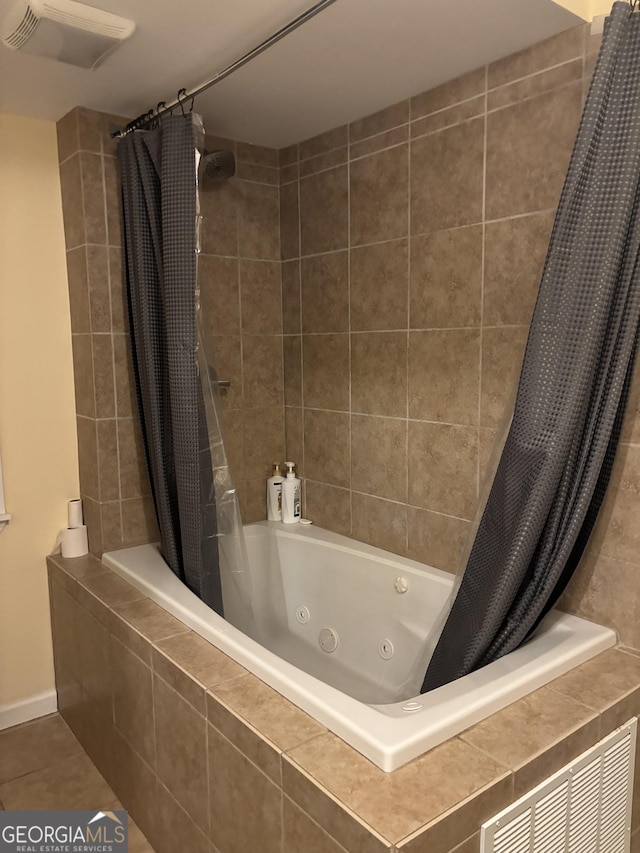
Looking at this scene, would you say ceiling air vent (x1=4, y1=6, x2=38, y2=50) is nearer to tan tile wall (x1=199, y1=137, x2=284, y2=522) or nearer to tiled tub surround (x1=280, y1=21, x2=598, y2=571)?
tan tile wall (x1=199, y1=137, x2=284, y2=522)

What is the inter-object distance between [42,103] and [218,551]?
1.53 metres

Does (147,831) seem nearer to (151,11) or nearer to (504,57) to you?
(151,11)

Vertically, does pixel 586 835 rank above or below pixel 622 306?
below

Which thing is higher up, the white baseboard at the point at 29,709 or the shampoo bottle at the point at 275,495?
the shampoo bottle at the point at 275,495

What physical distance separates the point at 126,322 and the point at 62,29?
0.95 metres

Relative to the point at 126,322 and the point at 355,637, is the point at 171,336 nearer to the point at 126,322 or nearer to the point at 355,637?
the point at 126,322

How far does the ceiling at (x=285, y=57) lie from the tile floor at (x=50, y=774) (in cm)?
212

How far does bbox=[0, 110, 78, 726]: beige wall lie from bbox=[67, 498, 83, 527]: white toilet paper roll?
0.18ft

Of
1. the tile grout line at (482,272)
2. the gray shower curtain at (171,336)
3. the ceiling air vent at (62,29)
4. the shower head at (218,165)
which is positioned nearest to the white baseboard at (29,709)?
the gray shower curtain at (171,336)

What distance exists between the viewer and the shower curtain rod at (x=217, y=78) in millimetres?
1472

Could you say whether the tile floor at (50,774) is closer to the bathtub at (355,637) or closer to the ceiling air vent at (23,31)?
the bathtub at (355,637)

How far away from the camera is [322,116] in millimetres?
2227

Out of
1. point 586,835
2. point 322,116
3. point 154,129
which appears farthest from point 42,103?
point 586,835

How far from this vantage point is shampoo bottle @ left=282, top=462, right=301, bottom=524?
8.57 feet
